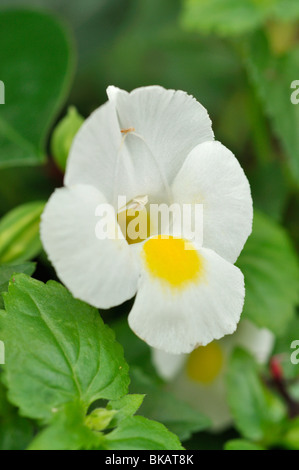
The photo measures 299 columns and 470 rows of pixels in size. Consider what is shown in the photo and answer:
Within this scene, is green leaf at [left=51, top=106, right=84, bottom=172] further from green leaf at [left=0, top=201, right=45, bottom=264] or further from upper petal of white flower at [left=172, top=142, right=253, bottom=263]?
upper petal of white flower at [left=172, top=142, right=253, bottom=263]

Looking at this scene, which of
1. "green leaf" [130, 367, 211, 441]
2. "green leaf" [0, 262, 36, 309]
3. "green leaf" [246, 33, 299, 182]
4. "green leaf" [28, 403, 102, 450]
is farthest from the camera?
"green leaf" [246, 33, 299, 182]

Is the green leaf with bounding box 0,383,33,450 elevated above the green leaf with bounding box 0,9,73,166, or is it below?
below

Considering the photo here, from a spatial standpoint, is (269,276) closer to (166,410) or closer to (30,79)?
(166,410)

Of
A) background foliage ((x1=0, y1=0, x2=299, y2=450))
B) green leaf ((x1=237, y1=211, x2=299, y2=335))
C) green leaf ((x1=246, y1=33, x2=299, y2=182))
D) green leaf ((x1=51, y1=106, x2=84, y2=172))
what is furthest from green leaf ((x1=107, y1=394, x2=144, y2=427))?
green leaf ((x1=246, y1=33, x2=299, y2=182))

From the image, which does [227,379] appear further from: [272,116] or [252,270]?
[272,116]

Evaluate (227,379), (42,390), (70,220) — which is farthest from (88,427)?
(227,379)

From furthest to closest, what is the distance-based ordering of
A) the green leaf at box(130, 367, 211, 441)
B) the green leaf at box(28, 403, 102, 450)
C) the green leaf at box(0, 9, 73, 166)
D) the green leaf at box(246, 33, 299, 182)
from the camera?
the green leaf at box(246, 33, 299, 182) → the green leaf at box(0, 9, 73, 166) → the green leaf at box(130, 367, 211, 441) → the green leaf at box(28, 403, 102, 450)

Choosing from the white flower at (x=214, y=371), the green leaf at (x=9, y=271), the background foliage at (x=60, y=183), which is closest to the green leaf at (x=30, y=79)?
the background foliage at (x=60, y=183)
